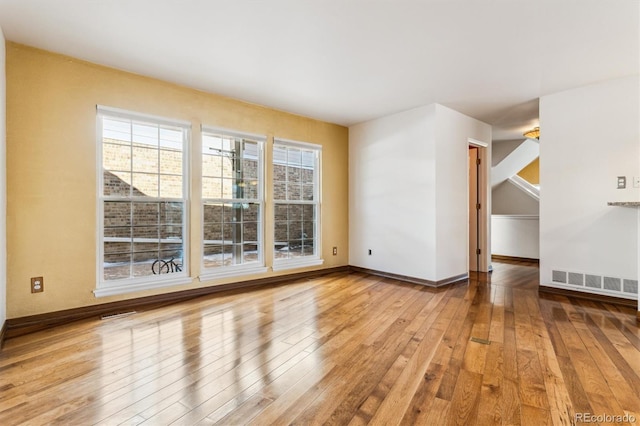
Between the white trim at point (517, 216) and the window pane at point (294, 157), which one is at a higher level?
the window pane at point (294, 157)

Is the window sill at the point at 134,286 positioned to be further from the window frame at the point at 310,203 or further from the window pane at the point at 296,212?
the window pane at the point at 296,212

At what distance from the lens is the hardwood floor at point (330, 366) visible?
66.3 inches

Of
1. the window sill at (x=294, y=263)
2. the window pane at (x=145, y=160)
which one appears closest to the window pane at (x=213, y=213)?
the window pane at (x=145, y=160)

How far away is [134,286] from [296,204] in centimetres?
249

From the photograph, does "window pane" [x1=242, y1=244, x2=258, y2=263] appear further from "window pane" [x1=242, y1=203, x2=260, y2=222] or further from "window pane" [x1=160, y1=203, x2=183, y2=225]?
"window pane" [x1=160, y1=203, x2=183, y2=225]

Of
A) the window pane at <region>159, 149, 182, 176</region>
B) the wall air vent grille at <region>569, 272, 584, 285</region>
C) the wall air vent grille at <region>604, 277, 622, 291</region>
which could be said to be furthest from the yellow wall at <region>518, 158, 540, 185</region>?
the window pane at <region>159, 149, 182, 176</region>

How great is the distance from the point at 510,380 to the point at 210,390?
182 centimetres

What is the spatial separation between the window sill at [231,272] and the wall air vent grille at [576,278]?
154 inches

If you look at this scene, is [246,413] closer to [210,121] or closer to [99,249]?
[99,249]

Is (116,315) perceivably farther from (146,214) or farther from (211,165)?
(211,165)

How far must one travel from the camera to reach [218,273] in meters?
4.16

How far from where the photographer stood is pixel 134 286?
3492 mm

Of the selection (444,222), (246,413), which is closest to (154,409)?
(246,413)

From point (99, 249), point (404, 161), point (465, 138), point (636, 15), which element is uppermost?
point (636, 15)
